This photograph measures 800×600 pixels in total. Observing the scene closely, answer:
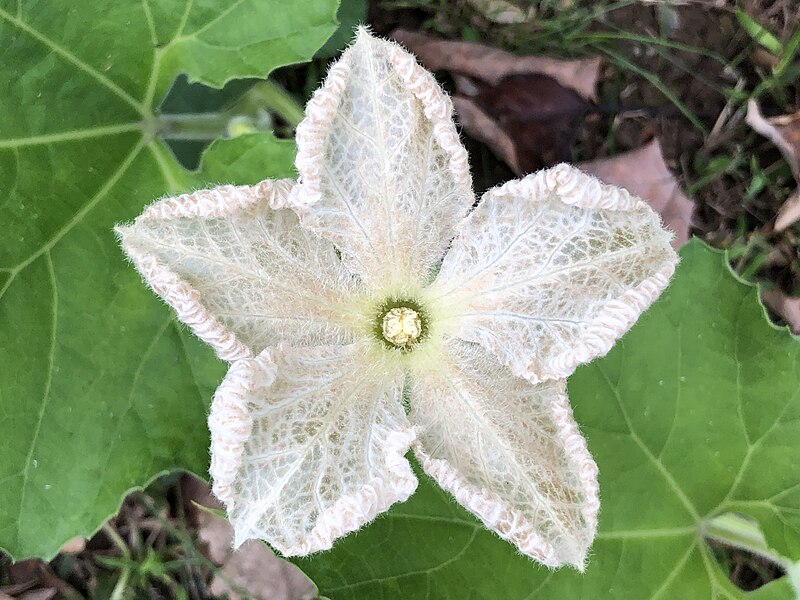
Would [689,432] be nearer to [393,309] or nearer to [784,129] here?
[393,309]

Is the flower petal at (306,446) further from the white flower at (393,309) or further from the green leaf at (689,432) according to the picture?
the green leaf at (689,432)

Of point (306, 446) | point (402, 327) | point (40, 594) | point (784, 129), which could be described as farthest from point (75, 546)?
point (784, 129)

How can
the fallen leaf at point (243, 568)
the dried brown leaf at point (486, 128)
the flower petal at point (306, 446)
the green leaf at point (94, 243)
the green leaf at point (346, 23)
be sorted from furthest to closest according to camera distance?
the fallen leaf at point (243, 568) → the dried brown leaf at point (486, 128) → the green leaf at point (346, 23) → the green leaf at point (94, 243) → the flower petal at point (306, 446)

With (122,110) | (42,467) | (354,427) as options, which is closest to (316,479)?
(354,427)

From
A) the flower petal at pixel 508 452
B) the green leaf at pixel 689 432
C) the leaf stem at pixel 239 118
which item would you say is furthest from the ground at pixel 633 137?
the flower petal at pixel 508 452

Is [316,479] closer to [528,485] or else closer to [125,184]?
[528,485]

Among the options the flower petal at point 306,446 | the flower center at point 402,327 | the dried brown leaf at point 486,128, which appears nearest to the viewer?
the flower petal at point 306,446

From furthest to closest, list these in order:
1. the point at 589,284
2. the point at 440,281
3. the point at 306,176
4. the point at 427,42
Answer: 1. the point at 427,42
2. the point at 440,281
3. the point at 589,284
4. the point at 306,176
